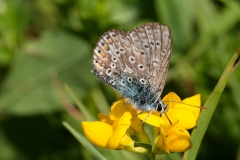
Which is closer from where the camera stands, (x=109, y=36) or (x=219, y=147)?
(x=109, y=36)

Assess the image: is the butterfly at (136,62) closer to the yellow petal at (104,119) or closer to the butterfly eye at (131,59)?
the butterfly eye at (131,59)

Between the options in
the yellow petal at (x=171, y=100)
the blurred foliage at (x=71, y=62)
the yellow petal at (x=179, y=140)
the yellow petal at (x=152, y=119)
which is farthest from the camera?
the blurred foliage at (x=71, y=62)

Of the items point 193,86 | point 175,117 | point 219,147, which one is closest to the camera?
point 175,117

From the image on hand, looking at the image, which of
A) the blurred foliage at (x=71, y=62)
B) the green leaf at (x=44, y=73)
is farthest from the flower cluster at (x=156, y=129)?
the green leaf at (x=44, y=73)

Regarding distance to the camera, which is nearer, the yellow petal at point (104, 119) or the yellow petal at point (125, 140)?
the yellow petal at point (125, 140)

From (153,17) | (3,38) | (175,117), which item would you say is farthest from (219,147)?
(3,38)

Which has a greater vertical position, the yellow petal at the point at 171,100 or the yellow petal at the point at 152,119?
the yellow petal at the point at 171,100

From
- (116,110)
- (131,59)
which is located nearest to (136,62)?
(131,59)

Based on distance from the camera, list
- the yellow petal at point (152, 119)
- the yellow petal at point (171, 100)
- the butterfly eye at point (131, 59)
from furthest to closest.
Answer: the butterfly eye at point (131, 59) < the yellow petal at point (171, 100) < the yellow petal at point (152, 119)

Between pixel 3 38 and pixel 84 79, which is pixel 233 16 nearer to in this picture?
pixel 84 79
